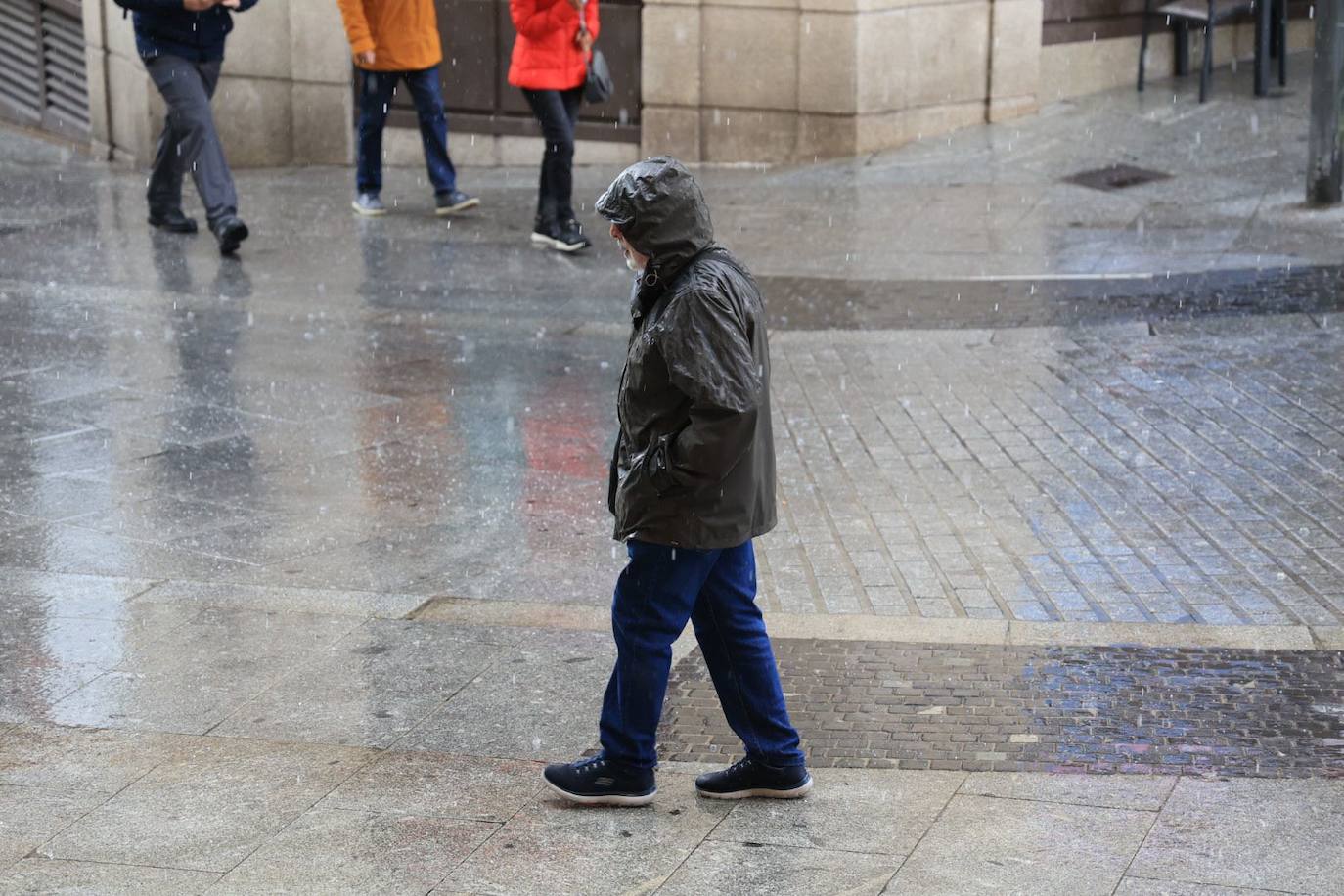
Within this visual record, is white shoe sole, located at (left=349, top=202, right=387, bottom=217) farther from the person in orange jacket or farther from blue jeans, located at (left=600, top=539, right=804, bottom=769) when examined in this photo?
blue jeans, located at (left=600, top=539, right=804, bottom=769)

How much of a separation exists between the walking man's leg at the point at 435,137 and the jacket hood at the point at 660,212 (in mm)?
8075

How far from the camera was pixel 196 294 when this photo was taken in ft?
33.4

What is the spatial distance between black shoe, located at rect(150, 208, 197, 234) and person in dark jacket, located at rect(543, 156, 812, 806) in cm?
794

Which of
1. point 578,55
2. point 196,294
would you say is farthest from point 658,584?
point 578,55

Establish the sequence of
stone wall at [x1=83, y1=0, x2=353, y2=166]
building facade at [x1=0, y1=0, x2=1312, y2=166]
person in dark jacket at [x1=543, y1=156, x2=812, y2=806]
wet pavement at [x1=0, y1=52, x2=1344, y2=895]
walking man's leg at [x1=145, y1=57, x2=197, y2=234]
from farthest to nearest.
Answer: stone wall at [x1=83, y1=0, x2=353, y2=166] → building facade at [x1=0, y1=0, x2=1312, y2=166] → walking man's leg at [x1=145, y1=57, x2=197, y2=234] → wet pavement at [x1=0, y1=52, x2=1344, y2=895] → person in dark jacket at [x1=543, y1=156, x2=812, y2=806]

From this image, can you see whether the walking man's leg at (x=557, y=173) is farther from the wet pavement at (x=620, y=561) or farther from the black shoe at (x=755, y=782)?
the black shoe at (x=755, y=782)

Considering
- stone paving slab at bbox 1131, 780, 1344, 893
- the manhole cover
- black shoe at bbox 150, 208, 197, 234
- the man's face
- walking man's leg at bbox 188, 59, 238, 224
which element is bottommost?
stone paving slab at bbox 1131, 780, 1344, 893

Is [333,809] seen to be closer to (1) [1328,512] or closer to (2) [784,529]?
(2) [784,529]

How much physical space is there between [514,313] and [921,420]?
9.05 feet

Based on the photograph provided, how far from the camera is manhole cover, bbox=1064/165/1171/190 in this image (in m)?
12.5

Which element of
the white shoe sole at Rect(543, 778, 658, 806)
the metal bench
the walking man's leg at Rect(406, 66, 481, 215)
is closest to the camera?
the white shoe sole at Rect(543, 778, 658, 806)

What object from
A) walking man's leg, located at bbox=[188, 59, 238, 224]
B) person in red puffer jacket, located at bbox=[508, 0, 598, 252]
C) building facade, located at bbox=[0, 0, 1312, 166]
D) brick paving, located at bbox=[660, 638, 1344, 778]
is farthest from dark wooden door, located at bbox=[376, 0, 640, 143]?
brick paving, located at bbox=[660, 638, 1344, 778]

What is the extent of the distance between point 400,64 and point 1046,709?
820 centimetres

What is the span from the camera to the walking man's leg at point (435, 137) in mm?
12102
